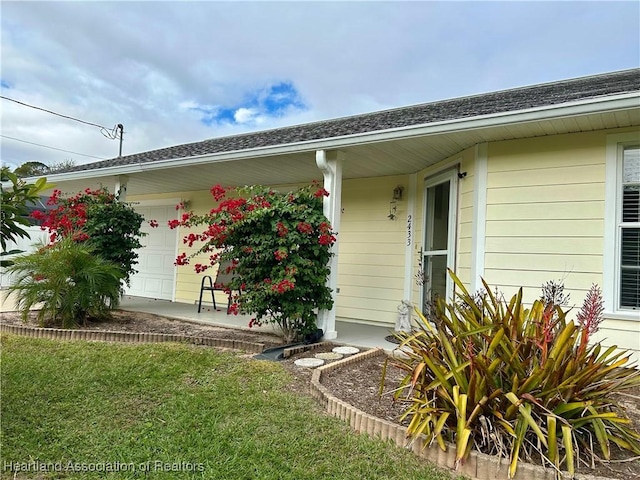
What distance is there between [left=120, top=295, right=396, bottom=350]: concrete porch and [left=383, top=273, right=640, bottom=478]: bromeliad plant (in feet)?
7.22

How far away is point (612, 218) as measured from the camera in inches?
143

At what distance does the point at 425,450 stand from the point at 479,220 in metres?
2.72

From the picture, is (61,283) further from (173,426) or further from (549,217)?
(549,217)

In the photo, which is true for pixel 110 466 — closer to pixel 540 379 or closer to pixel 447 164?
pixel 540 379

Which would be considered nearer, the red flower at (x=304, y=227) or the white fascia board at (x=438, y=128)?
the white fascia board at (x=438, y=128)

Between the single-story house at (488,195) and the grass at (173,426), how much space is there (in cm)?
198

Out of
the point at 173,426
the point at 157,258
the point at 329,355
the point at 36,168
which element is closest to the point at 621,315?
the point at 329,355

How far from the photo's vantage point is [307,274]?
4367mm

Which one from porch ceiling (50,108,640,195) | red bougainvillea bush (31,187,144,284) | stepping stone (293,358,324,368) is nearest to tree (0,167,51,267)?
stepping stone (293,358,324,368)

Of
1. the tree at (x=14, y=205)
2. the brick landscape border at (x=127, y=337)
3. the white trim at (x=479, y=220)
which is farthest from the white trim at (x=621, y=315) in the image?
the tree at (x=14, y=205)

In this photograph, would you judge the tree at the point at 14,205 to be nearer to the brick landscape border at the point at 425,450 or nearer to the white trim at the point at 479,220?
the brick landscape border at the point at 425,450

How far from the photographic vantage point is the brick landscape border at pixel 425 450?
6.27 ft

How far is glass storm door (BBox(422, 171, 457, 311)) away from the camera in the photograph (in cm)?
479

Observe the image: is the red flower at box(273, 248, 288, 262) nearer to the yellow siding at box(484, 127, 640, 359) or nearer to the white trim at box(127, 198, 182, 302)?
the yellow siding at box(484, 127, 640, 359)
